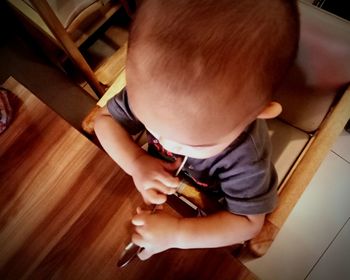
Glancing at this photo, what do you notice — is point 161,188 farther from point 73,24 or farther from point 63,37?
point 73,24

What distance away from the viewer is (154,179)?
0.54 m

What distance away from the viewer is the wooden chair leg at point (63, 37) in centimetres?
86

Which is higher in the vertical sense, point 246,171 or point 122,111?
point 122,111

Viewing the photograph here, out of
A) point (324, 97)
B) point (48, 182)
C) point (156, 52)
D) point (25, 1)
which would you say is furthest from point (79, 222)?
point (25, 1)

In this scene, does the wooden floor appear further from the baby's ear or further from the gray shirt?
the baby's ear

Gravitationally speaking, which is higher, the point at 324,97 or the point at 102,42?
the point at 102,42

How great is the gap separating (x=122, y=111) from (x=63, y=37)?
460 millimetres

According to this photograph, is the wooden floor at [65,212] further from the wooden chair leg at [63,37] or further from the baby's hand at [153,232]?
the wooden chair leg at [63,37]

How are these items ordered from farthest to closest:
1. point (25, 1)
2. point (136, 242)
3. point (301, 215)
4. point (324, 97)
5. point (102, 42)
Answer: point (102, 42) → point (301, 215) → point (25, 1) → point (324, 97) → point (136, 242)

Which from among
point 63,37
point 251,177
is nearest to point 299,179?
point 251,177

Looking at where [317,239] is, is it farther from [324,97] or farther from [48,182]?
[48,182]

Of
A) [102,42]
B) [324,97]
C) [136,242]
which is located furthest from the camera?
[102,42]

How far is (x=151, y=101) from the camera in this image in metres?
0.37

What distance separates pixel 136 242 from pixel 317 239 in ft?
2.77
